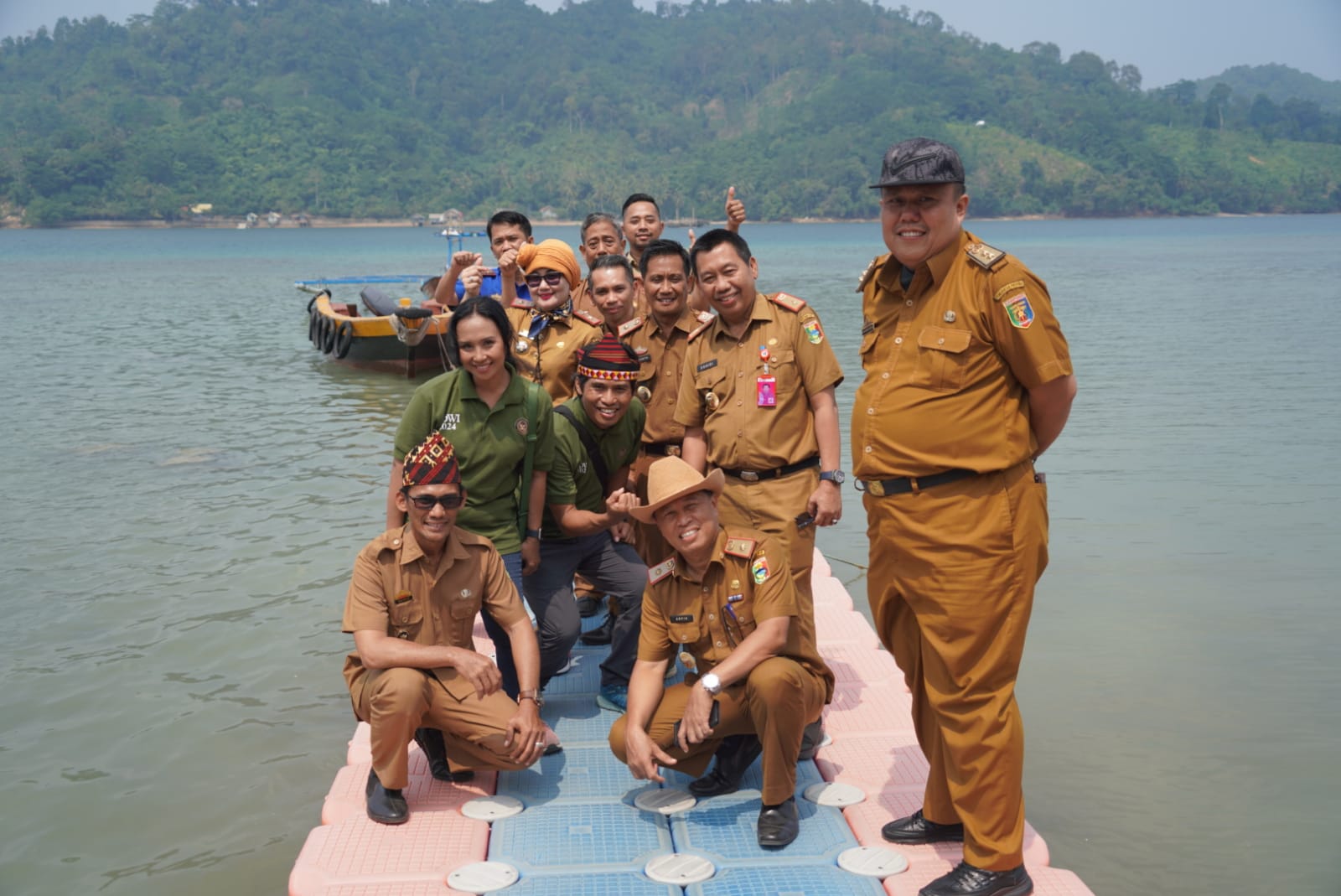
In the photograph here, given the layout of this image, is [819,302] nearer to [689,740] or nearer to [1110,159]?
[689,740]

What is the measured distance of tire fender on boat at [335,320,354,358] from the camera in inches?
731

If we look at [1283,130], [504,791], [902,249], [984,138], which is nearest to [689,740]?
[504,791]

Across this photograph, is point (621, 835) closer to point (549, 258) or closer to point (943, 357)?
point (943, 357)

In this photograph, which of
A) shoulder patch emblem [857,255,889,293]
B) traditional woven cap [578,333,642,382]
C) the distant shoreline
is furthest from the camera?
the distant shoreline

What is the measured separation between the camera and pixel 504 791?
4.04 meters

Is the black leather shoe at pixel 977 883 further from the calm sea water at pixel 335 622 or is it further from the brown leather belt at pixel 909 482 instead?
the calm sea water at pixel 335 622

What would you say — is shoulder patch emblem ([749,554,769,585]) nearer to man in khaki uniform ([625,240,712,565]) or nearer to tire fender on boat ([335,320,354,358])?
man in khaki uniform ([625,240,712,565])

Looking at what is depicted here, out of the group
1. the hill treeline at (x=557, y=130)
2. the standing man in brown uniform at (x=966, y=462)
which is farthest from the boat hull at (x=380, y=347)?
the hill treeline at (x=557, y=130)

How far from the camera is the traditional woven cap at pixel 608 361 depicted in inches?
181

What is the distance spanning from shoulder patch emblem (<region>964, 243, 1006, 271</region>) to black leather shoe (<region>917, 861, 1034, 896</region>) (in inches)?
66.0

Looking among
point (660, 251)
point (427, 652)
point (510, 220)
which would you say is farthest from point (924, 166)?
point (510, 220)

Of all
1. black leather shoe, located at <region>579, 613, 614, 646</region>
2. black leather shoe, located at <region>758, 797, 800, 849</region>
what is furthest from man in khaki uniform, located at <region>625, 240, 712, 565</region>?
black leather shoe, located at <region>758, 797, 800, 849</region>

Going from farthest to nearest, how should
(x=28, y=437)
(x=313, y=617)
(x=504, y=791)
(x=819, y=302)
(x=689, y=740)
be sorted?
(x=819, y=302) < (x=28, y=437) < (x=313, y=617) < (x=504, y=791) < (x=689, y=740)

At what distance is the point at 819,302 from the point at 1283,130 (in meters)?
125
